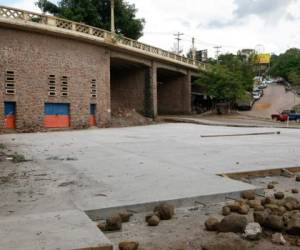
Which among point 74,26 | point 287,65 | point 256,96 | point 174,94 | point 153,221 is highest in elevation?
point 287,65

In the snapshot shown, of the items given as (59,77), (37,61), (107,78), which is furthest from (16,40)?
(107,78)

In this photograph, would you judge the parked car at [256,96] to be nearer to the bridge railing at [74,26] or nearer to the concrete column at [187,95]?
the concrete column at [187,95]

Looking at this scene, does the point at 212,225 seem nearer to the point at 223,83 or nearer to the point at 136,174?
the point at 136,174

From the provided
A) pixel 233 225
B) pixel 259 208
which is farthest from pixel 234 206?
pixel 233 225

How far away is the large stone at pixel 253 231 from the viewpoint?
18.3 feet

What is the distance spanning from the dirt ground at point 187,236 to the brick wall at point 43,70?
27015 mm

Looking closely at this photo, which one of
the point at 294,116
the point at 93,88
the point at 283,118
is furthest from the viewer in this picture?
the point at 294,116

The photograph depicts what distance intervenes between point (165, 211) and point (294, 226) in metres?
1.89

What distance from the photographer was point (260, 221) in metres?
6.08

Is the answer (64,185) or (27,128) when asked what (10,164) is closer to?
(64,185)

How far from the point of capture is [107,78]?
40250mm

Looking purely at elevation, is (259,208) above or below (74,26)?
below

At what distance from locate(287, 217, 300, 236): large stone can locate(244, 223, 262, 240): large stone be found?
0.37 meters

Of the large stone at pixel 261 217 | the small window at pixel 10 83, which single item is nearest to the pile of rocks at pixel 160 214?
the large stone at pixel 261 217
